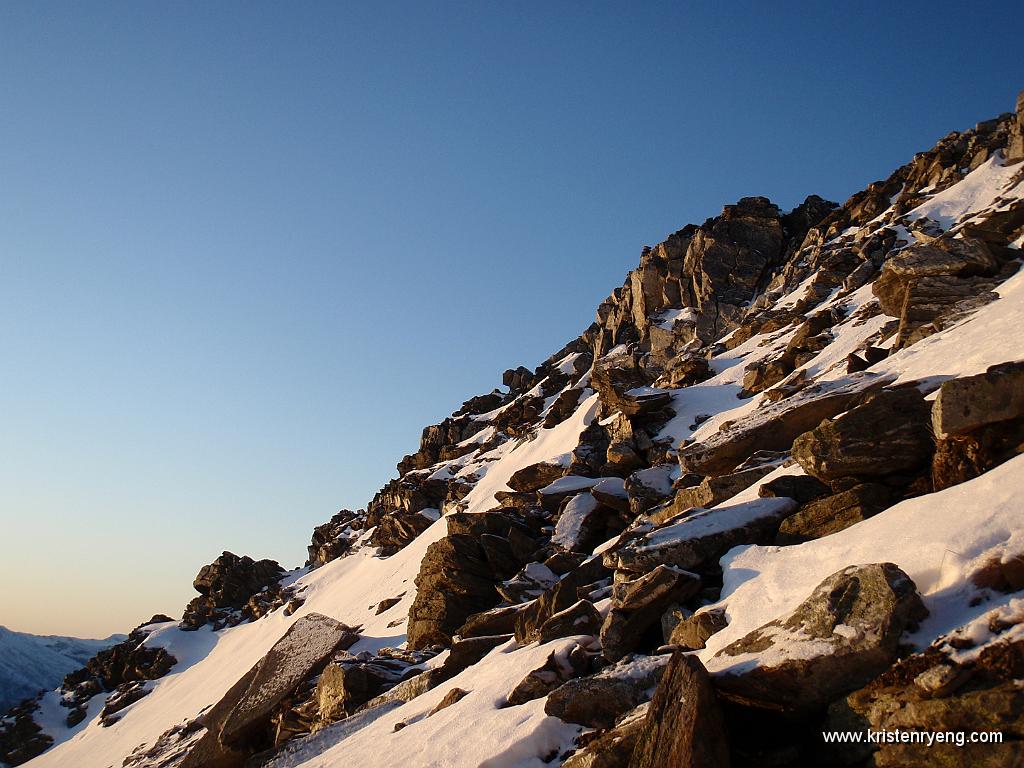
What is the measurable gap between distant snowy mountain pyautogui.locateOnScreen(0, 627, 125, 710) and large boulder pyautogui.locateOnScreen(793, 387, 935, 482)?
151396 mm

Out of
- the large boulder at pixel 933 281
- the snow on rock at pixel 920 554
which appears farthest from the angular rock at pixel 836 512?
the large boulder at pixel 933 281

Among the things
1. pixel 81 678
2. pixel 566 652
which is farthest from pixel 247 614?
pixel 566 652

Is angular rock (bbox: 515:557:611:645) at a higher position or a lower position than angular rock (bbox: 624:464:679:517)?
lower

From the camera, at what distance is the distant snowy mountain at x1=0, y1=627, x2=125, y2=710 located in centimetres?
12888

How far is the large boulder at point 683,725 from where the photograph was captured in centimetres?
830

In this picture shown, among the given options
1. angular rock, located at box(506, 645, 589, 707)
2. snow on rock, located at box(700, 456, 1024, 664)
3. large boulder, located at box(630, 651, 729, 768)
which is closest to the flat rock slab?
angular rock, located at box(506, 645, 589, 707)

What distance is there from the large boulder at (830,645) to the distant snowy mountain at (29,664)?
151646 millimetres

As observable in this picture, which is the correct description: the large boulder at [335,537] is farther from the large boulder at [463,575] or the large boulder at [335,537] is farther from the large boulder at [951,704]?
the large boulder at [951,704]

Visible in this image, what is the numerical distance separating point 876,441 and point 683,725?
8054 millimetres

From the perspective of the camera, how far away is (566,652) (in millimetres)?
14539

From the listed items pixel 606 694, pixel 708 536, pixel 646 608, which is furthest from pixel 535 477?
pixel 606 694

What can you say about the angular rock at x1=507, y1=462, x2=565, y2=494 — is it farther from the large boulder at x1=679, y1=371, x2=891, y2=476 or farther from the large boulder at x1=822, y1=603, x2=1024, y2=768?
the large boulder at x1=822, y1=603, x2=1024, y2=768

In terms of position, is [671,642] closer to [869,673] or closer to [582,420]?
[869,673]

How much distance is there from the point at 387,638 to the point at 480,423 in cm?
5772
